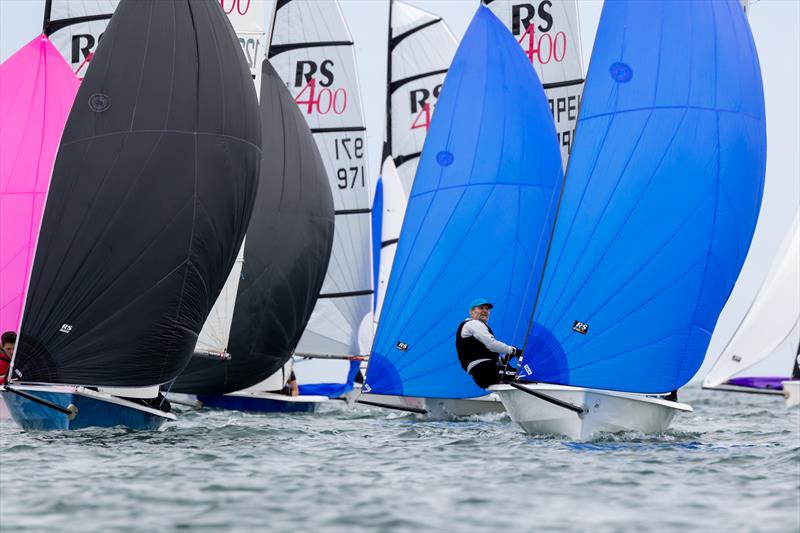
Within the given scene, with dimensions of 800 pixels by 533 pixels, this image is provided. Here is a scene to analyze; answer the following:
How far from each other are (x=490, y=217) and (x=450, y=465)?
234 inches

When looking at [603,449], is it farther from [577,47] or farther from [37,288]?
[577,47]

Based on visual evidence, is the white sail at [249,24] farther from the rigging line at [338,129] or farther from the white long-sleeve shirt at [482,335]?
the white long-sleeve shirt at [482,335]

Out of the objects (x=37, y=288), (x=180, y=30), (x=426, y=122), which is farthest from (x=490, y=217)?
(x=426, y=122)

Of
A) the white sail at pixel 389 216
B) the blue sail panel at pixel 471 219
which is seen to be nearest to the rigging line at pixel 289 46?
the white sail at pixel 389 216

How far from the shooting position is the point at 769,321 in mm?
22578

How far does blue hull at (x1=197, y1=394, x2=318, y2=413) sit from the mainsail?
535cm

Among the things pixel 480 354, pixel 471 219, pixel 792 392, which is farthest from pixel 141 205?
pixel 792 392

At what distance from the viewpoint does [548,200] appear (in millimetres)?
16250

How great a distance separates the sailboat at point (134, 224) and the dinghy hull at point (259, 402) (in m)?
6.39

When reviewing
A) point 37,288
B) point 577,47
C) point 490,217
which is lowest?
point 37,288

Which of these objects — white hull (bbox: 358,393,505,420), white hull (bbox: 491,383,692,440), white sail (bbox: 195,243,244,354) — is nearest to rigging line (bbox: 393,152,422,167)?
white sail (bbox: 195,243,244,354)

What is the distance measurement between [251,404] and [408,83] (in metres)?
8.15

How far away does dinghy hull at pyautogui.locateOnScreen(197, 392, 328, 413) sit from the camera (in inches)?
775

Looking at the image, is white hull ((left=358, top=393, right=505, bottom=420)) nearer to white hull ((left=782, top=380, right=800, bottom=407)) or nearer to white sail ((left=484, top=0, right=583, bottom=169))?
white sail ((left=484, top=0, right=583, bottom=169))
